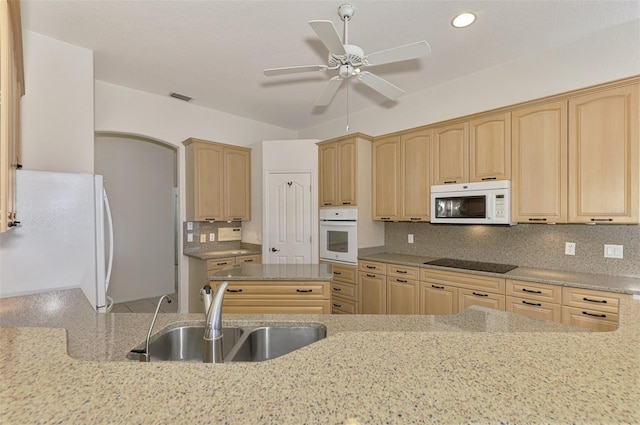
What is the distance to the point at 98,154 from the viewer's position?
4.72 m

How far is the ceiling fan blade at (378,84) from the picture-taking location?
2.29m

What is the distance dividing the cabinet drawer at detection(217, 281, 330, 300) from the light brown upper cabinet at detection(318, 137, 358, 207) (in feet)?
5.49

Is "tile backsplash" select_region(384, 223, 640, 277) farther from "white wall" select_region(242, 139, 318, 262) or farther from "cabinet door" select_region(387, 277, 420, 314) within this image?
"white wall" select_region(242, 139, 318, 262)

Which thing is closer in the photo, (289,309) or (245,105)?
(289,309)

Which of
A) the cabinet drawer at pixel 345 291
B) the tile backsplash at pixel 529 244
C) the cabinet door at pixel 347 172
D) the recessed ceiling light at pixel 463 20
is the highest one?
the recessed ceiling light at pixel 463 20

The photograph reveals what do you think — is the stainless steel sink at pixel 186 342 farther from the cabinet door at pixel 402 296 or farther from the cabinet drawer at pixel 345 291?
the cabinet drawer at pixel 345 291

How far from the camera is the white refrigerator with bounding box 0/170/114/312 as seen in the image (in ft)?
6.30

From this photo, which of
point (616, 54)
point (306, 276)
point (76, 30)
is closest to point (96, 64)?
point (76, 30)

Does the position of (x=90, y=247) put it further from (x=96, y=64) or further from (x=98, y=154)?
(x=98, y=154)

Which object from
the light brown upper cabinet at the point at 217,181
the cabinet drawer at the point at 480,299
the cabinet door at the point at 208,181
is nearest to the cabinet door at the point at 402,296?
the cabinet drawer at the point at 480,299

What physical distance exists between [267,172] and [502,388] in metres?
4.01

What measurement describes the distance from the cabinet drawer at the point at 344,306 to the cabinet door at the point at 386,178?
3.77ft

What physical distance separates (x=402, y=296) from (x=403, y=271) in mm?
280

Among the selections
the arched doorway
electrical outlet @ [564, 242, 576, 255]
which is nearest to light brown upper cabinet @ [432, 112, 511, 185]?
electrical outlet @ [564, 242, 576, 255]
